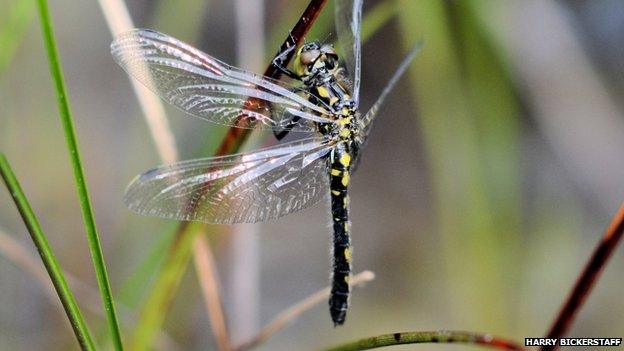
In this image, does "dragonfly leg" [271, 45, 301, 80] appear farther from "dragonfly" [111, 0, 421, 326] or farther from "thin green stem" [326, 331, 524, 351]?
"thin green stem" [326, 331, 524, 351]

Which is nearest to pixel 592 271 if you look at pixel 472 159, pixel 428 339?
pixel 428 339

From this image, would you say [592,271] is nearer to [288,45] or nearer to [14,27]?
[288,45]

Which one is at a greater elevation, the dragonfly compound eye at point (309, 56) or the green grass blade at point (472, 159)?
the green grass blade at point (472, 159)

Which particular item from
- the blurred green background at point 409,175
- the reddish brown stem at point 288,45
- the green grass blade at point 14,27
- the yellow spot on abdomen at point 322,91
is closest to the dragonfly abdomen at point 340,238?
the yellow spot on abdomen at point 322,91

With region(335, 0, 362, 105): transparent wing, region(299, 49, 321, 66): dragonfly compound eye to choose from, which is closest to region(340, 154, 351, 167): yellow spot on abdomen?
region(335, 0, 362, 105): transparent wing

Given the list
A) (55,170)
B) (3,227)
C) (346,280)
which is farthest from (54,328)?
(346,280)

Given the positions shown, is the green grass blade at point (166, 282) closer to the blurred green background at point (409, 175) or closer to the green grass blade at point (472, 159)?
the blurred green background at point (409, 175)
